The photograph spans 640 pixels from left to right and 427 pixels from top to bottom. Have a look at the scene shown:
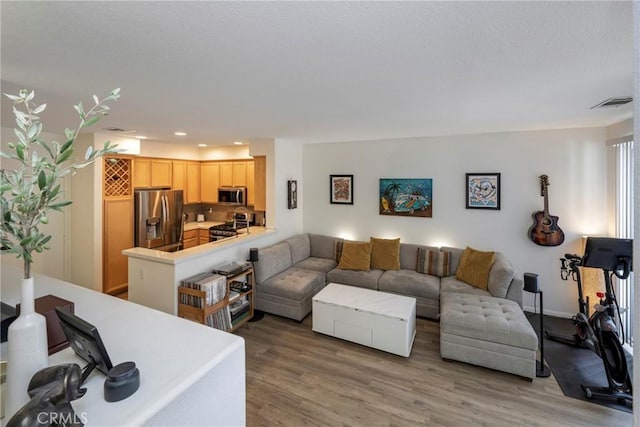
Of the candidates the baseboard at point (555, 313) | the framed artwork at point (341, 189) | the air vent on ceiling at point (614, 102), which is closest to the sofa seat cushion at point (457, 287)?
the baseboard at point (555, 313)

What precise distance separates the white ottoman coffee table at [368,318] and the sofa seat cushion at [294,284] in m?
0.37

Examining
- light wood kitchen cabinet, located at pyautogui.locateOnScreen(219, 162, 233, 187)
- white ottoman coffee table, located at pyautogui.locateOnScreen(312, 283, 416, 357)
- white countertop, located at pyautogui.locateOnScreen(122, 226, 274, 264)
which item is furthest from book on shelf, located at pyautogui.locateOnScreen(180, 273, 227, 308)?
light wood kitchen cabinet, located at pyautogui.locateOnScreen(219, 162, 233, 187)

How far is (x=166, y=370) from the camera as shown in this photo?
1.17 m

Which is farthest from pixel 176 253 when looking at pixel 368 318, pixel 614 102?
pixel 614 102

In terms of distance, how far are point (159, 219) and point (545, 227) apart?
19.5 ft

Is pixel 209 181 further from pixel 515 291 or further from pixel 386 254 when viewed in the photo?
pixel 515 291

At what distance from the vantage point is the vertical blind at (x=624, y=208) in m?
3.14

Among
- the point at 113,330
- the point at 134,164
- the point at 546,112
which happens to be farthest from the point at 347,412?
the point at 134,164

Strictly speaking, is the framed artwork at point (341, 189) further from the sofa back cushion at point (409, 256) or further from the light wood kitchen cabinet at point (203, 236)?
the light wood kitchen cabinet at point (203, 236)

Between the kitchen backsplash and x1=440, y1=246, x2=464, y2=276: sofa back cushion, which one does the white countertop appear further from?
x1=440, y1=246, x2=464, y2=276: sofa back cushion

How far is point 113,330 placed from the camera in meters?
1.49

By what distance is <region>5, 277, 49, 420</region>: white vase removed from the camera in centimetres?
94

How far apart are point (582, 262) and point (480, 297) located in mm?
1035

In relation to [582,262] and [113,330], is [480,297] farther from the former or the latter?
[113,330]
